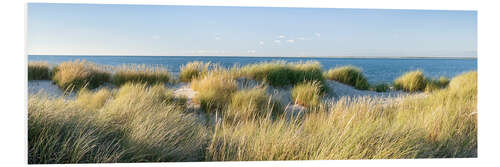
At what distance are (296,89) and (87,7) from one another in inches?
84.8

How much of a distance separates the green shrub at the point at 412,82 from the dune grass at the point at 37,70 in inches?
146

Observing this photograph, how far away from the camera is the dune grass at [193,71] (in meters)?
3.66

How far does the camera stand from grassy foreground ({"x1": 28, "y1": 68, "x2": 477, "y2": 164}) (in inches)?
89.3

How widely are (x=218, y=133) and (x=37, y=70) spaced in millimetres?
1579

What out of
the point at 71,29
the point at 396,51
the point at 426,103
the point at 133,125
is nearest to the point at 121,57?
the point at 71,29

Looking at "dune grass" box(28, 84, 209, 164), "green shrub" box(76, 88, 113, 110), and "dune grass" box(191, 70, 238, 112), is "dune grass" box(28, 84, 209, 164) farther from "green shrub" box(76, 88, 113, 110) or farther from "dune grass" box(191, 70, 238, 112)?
"dune grass" box(191, 70, 238, 112)

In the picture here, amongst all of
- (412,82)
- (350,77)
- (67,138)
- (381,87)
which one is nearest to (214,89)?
(67,138)

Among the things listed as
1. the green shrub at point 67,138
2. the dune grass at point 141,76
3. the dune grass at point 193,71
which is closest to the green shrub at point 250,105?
the dune grass at point 193,71

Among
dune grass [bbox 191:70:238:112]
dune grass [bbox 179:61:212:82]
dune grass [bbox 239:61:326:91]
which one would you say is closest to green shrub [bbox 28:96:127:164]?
dune grass [bbox 191:70:238:112]

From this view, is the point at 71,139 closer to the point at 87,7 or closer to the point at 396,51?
the point at 87,7

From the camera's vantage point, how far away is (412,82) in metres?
4.11

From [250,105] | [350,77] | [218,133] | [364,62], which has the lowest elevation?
[218,133]

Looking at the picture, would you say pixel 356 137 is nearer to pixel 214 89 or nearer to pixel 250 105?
pixel 250 105
